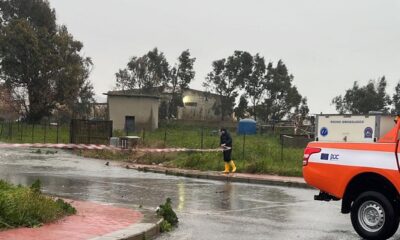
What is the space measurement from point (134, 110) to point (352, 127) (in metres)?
43.5

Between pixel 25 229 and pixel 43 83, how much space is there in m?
54.7

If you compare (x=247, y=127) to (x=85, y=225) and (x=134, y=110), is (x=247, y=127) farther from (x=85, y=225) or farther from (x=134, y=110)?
(x=85, y=225)

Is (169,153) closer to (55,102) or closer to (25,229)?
(25,229)

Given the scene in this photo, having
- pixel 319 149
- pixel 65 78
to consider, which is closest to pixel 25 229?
pixel 319 149

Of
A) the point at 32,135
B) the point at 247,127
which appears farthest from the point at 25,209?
the point at 247,127

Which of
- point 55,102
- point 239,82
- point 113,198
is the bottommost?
point 113,198

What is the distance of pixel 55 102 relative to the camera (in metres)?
61.8

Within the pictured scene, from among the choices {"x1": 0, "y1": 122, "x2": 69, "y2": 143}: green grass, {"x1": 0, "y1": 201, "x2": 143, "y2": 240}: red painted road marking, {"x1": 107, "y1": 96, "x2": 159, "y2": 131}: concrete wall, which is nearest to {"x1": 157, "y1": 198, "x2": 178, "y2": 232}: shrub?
{"x1": 0, "y1": 201, "x2": 143, "y2": 240}: red painted road marking

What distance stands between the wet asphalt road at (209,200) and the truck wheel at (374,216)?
38 centimetres

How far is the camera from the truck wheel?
28.5 ft

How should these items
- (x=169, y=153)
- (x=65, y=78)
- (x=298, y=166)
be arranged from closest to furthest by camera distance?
1. (x=298, y=166)
2. (x=169, y=153)
3. (x=65, y=78)

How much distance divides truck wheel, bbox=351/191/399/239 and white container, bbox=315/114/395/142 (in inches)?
39.6

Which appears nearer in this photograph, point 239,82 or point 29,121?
point 29,121

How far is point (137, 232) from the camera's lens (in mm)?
8367
